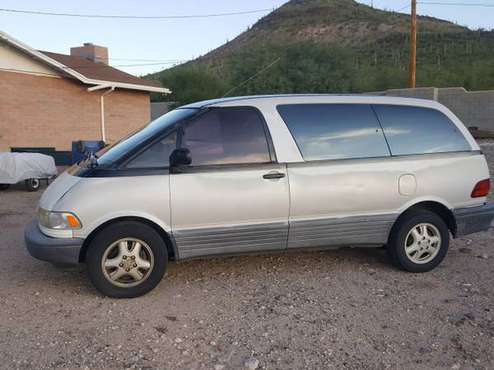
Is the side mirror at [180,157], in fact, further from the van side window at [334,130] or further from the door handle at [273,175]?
the van side window at [334,130]

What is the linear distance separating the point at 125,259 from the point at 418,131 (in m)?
3.24

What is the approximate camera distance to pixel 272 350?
12.1 feet

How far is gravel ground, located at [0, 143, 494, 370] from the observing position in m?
3.59

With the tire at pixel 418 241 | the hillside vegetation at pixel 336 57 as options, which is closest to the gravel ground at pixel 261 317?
the tire at pixel 418 241

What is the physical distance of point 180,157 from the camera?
4594 millimetres

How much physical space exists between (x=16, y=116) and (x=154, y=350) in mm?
15851

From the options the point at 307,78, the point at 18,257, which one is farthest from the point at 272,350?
the point at 307,78

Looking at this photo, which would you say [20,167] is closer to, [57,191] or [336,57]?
[57,191]

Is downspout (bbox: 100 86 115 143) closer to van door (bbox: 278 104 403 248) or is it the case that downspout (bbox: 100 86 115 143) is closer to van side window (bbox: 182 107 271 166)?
van side window (bbox: 182 107 271 166)

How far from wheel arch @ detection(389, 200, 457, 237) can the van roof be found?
1055 millimetres

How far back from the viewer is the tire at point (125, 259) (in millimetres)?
4516

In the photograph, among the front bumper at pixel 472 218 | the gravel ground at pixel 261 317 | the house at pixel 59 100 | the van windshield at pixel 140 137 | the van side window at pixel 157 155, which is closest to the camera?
the gravel ground at pixel 261 317

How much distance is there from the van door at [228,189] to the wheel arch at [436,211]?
52.1 inches

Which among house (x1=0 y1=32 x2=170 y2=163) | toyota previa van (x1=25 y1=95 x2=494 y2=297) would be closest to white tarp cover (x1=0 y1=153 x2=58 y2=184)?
house (x1=0 y1=32 x2=170 y2=163)
